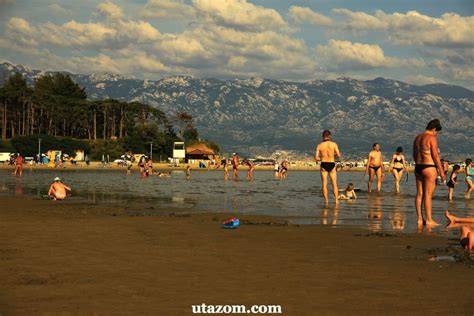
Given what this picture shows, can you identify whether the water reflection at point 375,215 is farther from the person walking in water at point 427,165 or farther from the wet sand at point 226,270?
the wet sand at point 226,270

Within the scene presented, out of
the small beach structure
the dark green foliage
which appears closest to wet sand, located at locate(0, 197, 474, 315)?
the dark green foliage

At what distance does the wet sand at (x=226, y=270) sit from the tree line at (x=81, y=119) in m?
106

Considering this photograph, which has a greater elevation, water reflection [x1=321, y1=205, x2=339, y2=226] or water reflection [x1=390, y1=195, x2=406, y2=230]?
water reflection [x1=390, y1=195, x2=406, y2=230]

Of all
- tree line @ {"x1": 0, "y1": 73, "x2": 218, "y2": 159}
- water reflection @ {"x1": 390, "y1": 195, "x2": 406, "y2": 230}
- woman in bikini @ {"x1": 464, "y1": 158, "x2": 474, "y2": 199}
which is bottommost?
water reflection @ {"x1": 390, "y1": 195, "x2": 406, "y2": 230}

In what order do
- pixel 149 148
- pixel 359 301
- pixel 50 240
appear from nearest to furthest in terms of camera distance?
pixel 359 301 → pixel 50 240 → pixel 149 148

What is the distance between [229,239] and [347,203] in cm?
921

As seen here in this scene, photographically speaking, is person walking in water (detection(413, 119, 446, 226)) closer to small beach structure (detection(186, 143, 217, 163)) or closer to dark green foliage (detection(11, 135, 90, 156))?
dark green foliage (detection(11, 135, 90, 156))

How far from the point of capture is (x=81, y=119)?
411ft

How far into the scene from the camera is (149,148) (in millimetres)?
120062

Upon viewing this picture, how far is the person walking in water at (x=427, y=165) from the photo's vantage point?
471 inches

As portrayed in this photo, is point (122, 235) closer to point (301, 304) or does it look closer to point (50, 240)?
point (50, 240)

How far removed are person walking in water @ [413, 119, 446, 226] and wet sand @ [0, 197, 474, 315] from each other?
6.67 feet

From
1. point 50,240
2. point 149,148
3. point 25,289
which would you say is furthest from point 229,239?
point 149,148

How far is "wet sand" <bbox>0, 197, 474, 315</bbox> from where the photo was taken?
5129 millimetres
